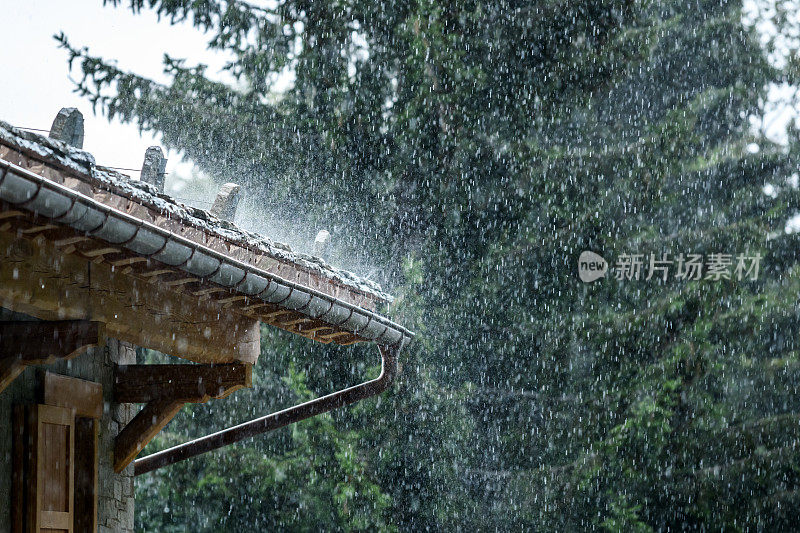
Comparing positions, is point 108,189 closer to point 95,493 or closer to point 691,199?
point 95,493

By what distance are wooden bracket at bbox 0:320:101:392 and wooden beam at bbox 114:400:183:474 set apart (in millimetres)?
1004

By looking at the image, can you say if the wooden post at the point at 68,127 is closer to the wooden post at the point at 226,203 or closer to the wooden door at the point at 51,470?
the wooden post at the point at 226,203

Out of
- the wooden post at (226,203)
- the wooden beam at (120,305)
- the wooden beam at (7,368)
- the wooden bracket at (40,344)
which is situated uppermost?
the wooden post at (226,203)

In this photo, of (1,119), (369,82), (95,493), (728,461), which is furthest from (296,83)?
(1,119)

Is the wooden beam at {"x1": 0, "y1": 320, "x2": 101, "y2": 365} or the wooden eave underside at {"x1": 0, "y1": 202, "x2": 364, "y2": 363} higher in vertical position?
the wooden eave underside at {"x1": 0, "y1": 202, "x2": 364, "y2": 363}

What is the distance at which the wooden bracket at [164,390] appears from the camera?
3.84 m

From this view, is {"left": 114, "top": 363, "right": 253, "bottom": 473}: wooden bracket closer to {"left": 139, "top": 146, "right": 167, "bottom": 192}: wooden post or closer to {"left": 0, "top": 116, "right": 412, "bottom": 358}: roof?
{"left": 0, "top": 116, "right": 412, "bottom": 358}: roof

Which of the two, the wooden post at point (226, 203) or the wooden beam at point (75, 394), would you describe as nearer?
the wooden beam at point (75, 394)

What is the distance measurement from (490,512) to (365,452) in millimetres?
1317

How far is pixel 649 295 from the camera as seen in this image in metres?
9.34

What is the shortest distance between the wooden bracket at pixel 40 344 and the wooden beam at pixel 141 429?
1004 millimetres

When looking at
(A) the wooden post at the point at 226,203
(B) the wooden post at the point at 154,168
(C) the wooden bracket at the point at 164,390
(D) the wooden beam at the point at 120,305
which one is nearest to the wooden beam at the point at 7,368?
(D) the wooden beam at the point at 120,305

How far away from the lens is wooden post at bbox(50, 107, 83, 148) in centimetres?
341

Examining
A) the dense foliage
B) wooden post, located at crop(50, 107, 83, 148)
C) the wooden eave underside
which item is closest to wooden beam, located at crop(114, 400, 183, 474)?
the wooden eave underside
